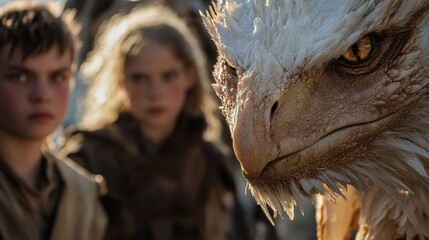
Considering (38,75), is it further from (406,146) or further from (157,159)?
(406,146)

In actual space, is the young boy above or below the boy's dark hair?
below

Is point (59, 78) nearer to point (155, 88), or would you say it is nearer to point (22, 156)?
point (22, 156)

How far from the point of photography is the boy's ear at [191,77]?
477cm

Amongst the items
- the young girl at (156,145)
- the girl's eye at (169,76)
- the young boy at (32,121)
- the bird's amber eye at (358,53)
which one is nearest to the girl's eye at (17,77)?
the young boy at (32,121)

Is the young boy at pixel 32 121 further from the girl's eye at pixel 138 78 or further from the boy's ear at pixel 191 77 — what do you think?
the boy's ear at pixel 191 77

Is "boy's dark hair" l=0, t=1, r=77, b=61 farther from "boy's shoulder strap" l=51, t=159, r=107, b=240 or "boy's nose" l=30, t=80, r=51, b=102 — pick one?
"boy's shoulder strap" l=51, t=159, r=107, b=240

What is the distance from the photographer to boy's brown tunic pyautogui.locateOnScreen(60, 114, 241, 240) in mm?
4520

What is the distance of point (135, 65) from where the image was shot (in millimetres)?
4570

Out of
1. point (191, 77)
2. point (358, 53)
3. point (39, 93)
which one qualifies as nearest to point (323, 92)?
point (358, 53)

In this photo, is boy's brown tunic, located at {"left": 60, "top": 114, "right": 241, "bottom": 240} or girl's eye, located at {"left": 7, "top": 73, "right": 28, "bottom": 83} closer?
girl's eye, located at {"left": 7, "top": 73, "right": 28, "bottom": 83}

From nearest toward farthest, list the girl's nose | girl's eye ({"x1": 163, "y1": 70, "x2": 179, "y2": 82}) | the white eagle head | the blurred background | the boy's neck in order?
the white eagle head, the boy's neck, the girl's nose, girl's eye ({"x1": 163, "y1": 70, "x2": 179, "y2": 82}), the blurred background

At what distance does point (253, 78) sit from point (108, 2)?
4.52m

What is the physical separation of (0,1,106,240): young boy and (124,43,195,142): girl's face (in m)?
0.94

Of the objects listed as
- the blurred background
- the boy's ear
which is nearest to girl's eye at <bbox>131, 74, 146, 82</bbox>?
the boy's ear
